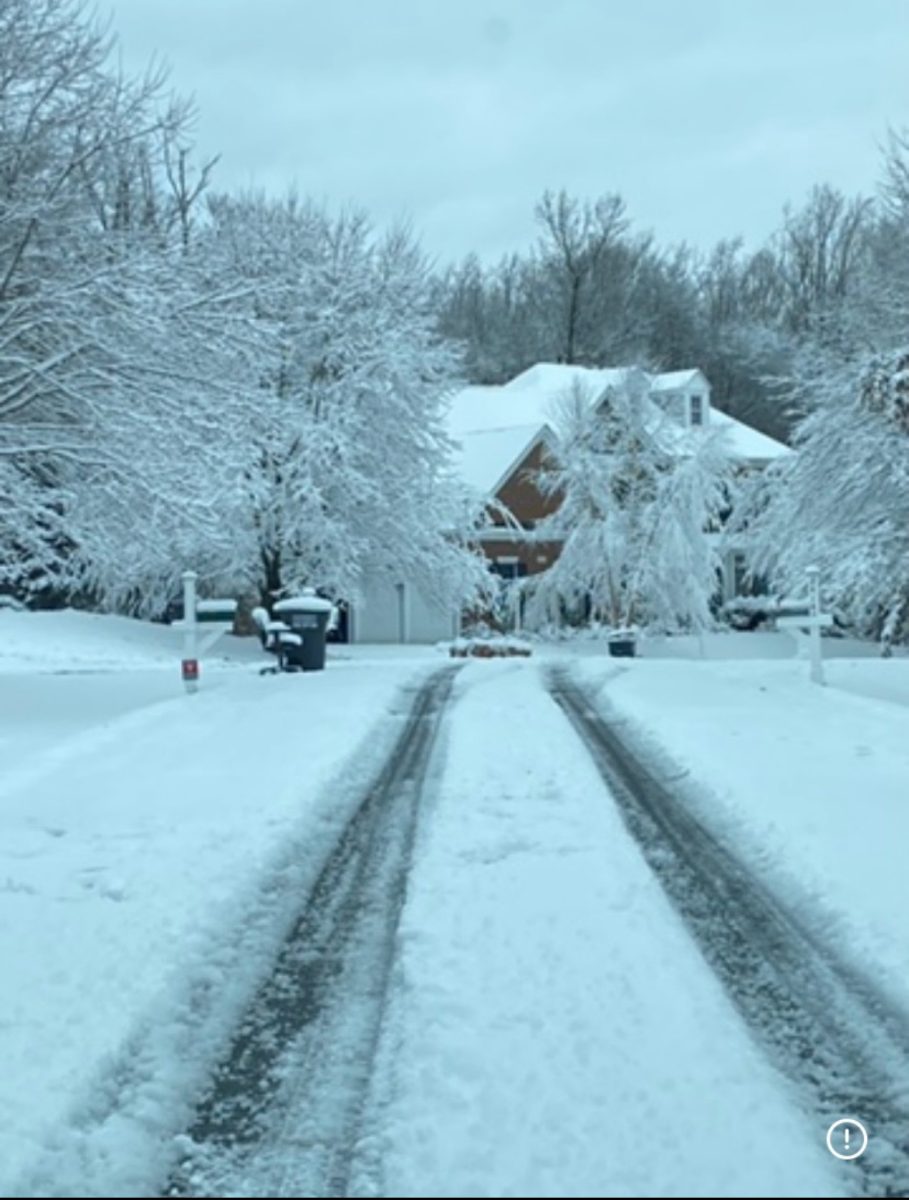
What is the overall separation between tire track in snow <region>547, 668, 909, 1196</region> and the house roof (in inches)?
1022

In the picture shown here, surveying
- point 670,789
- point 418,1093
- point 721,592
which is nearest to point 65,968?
point 418,1093

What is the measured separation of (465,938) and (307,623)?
13.5m

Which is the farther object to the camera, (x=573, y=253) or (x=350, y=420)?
(x=573, y=253)

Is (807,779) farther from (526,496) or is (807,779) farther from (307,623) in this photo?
(526,496)

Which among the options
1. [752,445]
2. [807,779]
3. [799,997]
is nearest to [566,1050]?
[799,997]

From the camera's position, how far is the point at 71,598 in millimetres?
29750

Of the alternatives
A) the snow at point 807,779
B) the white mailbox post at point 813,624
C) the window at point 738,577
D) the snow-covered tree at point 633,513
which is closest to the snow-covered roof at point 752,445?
the window at point 738,577

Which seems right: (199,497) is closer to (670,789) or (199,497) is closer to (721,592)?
(670,789)

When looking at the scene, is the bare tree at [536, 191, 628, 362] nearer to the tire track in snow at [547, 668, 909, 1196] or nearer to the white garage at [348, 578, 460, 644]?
the white garage at [348, 578, 460, 644]

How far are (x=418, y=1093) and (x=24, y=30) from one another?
39.7 ft

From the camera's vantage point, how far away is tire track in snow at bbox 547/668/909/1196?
3594mm

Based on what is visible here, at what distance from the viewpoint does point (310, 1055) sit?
404cm

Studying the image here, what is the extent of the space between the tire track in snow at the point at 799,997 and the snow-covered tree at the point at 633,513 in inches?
864

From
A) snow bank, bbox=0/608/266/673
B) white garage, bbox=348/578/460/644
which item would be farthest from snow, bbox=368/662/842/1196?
white garage, bbox=348/578/460/644
